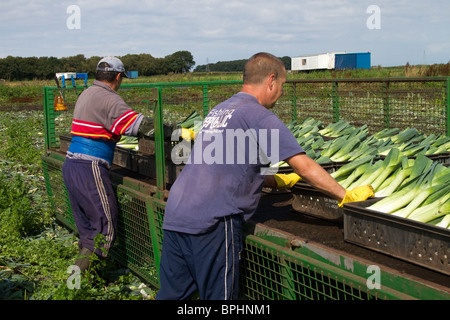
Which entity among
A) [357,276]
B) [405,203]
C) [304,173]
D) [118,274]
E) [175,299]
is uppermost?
[304,173]

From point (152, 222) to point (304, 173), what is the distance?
2.00 metres

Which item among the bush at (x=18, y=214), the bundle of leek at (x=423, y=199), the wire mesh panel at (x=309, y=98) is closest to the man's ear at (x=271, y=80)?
the bundle of leek at (x=423, y=199)

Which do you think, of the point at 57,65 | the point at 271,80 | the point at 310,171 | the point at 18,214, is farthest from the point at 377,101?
the point at 57,65

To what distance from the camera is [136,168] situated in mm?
5895

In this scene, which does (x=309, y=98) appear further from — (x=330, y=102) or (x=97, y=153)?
(x=97, y=153)

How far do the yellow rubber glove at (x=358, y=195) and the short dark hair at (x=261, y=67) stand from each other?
0.90 m

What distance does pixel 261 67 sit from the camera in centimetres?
328

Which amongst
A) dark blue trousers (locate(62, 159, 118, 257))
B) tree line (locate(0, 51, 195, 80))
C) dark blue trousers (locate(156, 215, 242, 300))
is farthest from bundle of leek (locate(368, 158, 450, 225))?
tree line (locate(0, 51, 195, 80))

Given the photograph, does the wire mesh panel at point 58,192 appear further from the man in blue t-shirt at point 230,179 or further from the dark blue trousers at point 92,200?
the man in blue t-shirt at point 230,179

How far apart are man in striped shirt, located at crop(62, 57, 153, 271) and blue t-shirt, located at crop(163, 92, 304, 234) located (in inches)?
65.6

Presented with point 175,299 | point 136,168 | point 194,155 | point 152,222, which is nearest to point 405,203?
point 194,155

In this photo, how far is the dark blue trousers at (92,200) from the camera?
4895 millimetres
